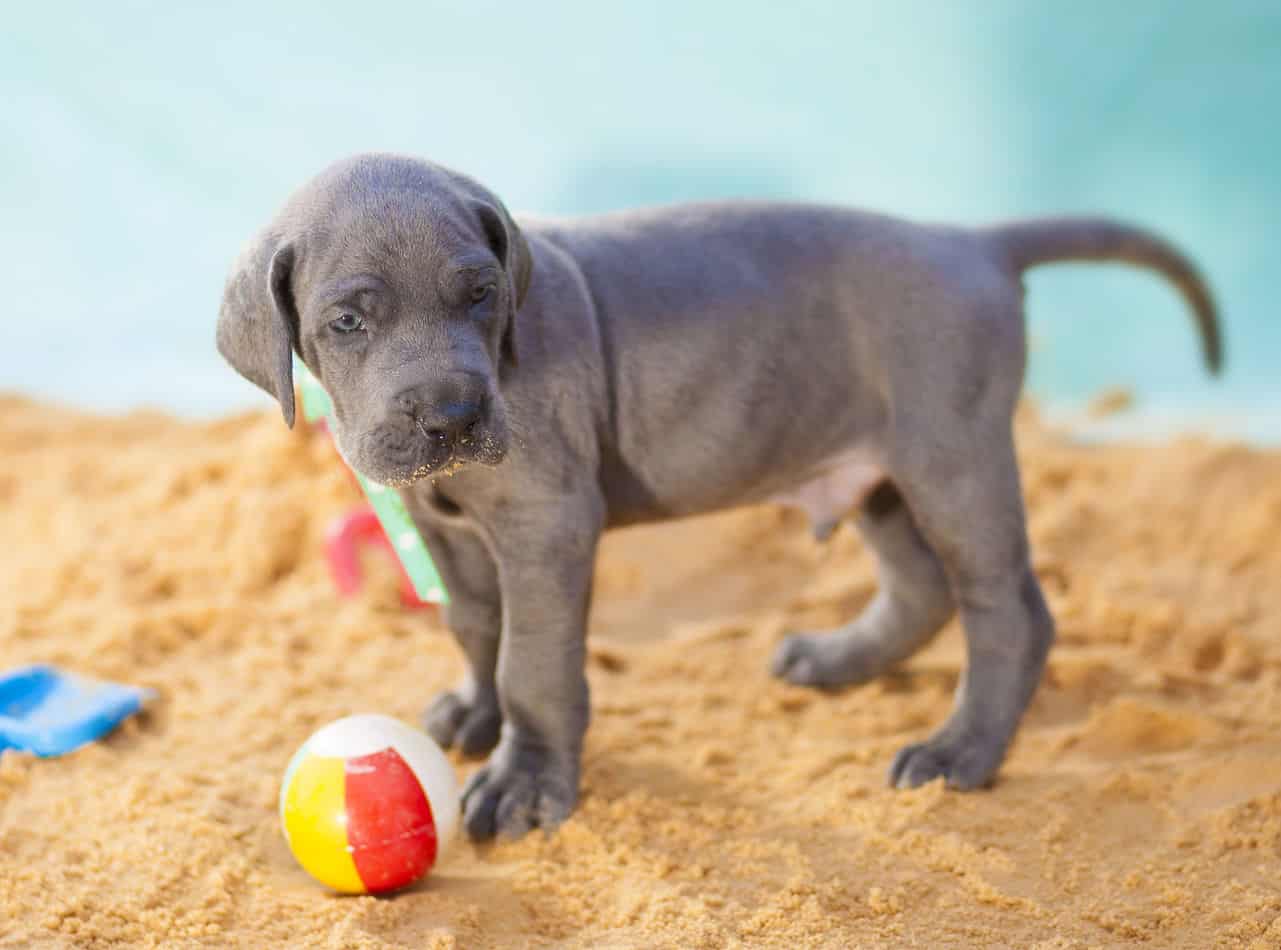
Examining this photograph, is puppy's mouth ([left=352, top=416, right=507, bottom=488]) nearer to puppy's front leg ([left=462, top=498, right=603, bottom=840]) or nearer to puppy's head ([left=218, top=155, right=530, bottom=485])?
puppy's head ([left=218, top=155, right=530, bottom=485])

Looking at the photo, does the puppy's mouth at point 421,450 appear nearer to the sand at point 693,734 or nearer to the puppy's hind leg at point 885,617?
the sand at point 693,734

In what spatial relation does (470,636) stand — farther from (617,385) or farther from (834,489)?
(834,489)

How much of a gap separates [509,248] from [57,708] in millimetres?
2225

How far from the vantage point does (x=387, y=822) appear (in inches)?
128

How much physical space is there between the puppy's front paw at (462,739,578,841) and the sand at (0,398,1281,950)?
61mm

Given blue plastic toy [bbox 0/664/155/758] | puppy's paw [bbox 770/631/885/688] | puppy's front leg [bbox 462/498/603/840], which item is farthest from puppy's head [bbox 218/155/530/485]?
puppy's paw [bbox 770/631/885/688]

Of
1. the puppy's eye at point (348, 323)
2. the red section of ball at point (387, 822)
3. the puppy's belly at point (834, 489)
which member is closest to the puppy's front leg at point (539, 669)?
the red section of ball at point (387, 822)

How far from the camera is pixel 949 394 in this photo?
3904 mm

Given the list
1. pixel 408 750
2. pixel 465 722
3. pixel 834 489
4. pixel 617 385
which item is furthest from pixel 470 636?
pixel 834 489

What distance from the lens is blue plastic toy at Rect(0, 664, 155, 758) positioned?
402 cm

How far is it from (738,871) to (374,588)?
256 cm

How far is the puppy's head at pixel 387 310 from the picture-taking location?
304cm

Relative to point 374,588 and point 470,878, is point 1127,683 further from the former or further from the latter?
point 374,588

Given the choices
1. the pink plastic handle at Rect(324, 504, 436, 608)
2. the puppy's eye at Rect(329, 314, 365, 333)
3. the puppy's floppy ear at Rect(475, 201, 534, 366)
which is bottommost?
the pink plastic handle at Rect(324, 504, 436, 608)
